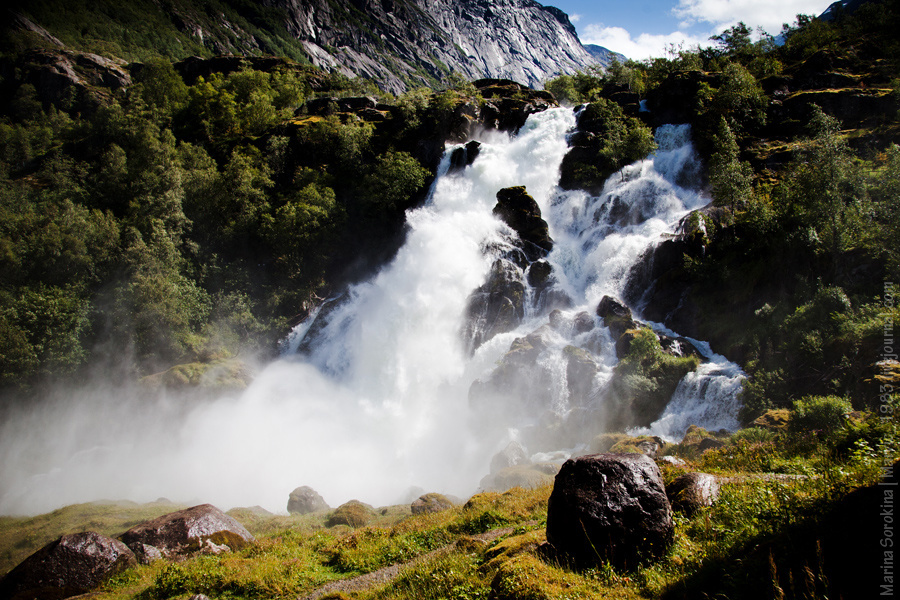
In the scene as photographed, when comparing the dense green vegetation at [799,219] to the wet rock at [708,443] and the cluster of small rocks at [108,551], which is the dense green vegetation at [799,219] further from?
the cluster of small rocks at [108,551]

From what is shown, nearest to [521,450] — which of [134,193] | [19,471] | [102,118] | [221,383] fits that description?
[221,383]

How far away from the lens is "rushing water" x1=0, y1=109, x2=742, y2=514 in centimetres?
2600

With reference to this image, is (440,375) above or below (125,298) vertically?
below

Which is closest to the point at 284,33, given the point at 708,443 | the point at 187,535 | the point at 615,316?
the point at 615,316

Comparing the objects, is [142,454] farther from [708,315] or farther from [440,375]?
[708,315]

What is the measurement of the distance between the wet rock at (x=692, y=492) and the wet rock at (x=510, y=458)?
1585 centimetres

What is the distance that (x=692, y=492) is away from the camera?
6.82 metres

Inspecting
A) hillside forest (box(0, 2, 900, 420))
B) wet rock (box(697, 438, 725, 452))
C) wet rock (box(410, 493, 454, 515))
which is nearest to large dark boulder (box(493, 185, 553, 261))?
hillside forest (box(0, 2, 900, 420))

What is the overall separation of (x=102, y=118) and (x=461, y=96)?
139 feet

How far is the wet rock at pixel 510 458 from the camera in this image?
22.4 metres

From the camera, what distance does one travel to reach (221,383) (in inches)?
1298

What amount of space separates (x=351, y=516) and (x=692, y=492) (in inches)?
570

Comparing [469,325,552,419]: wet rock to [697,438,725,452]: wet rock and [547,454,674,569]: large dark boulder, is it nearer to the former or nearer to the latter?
[697,438,725,452]: wet rock

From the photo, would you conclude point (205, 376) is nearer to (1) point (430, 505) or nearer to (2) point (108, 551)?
(2) point (108, 551)
